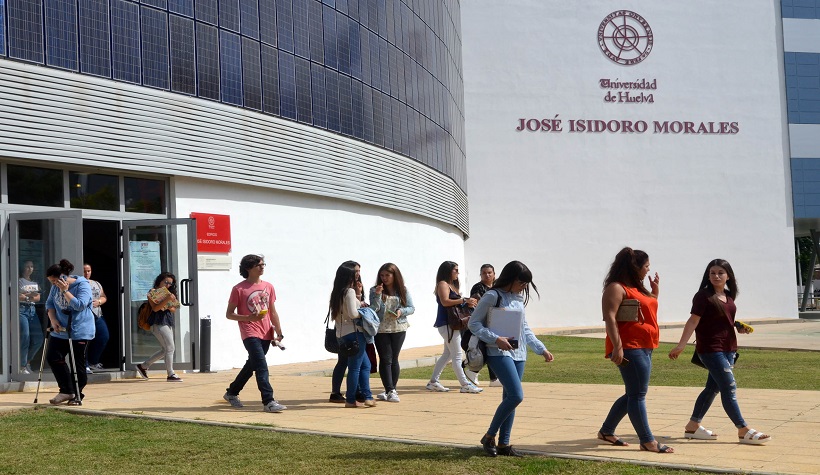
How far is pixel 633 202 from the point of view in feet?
113

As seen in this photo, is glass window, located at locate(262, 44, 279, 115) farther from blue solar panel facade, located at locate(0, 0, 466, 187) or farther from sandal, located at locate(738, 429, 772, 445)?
sandal, located at locate(738, 429, 772, 445)

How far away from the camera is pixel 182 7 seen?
1631 cm

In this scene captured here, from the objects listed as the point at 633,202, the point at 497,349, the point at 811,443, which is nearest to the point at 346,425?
the point at 497,349

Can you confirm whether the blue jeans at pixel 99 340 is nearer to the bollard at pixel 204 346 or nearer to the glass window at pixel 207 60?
the bollard at pixel 204 346

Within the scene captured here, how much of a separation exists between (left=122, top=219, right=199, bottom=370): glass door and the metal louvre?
3.21 ft

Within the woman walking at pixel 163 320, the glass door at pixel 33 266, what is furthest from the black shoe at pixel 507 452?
the woman walking at pixel 163 320

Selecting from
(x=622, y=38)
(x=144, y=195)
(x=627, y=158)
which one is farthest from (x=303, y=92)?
(x=622, y=38)

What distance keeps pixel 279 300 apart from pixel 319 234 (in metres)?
1.82

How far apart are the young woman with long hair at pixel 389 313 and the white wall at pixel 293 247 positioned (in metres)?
5.49

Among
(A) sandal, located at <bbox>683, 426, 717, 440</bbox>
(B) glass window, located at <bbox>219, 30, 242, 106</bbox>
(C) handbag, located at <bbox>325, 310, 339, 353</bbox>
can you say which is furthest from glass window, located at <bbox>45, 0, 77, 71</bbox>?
(A) sandal, located at <bbox>683, 426, 717, 440</bbox>

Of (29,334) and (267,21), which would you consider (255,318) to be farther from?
(267,21)

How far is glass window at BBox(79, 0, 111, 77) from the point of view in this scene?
14523 mm

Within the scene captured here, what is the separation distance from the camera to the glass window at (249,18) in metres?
17.6

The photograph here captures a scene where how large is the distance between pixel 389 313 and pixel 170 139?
583 cm
